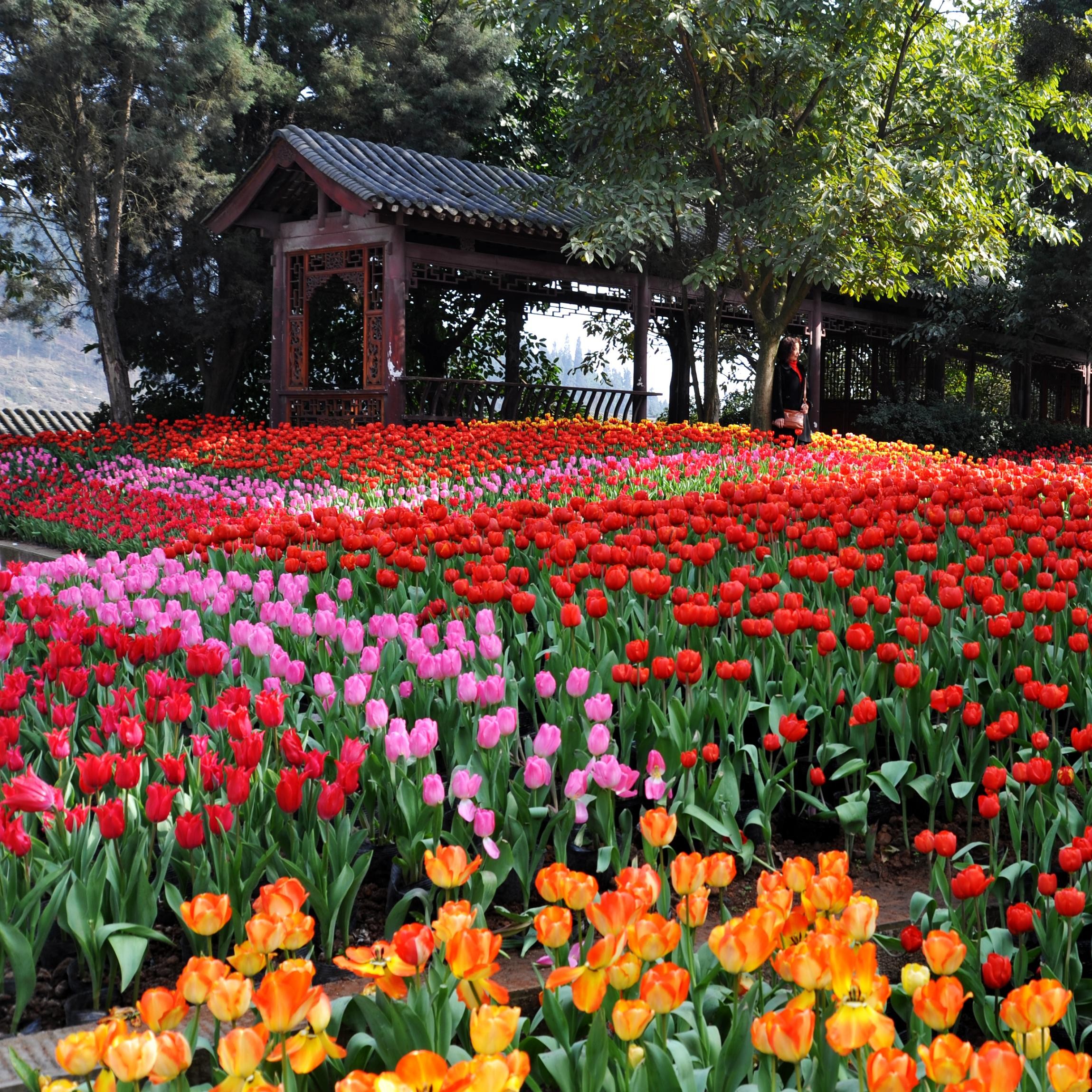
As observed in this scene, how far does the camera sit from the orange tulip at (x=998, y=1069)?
1.08m

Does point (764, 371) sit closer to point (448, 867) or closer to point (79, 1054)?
point (448, 867)

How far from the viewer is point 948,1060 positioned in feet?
3.76

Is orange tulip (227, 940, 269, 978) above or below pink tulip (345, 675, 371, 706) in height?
below

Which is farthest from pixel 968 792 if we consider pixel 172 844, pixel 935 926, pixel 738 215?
pixel 738 215

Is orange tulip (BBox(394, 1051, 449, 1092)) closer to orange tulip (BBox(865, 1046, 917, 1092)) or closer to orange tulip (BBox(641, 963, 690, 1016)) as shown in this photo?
orange tulip (BBox(641, 963, 690, 1016))

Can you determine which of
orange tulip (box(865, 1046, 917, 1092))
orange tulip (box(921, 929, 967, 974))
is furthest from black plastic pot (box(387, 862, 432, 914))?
orange tulip (box(865, 1046, 917, 1092))

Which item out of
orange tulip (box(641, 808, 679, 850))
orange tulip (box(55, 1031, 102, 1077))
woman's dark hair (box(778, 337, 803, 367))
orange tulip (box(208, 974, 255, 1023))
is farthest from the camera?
woman's dark hair (box(778, 337, 803, 367))

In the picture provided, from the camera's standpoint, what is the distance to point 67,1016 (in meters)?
2.05

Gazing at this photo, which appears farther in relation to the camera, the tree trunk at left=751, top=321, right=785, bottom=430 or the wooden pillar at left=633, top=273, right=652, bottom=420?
the wooden pillar at left=633, top=273, right=652, bottom=420

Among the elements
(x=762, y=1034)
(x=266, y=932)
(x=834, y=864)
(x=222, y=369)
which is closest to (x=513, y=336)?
(x=222, y=369)

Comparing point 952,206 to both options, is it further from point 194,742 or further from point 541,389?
point 194,742

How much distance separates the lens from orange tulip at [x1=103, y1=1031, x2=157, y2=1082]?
3.72 ft

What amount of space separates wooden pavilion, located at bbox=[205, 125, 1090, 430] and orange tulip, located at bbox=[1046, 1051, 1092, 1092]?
15.0 metres

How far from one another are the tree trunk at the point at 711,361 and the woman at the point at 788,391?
13.7ft
